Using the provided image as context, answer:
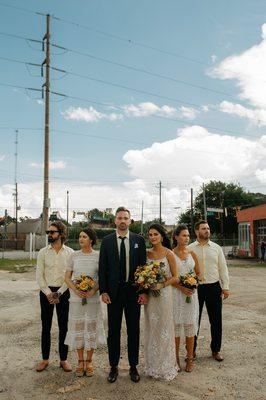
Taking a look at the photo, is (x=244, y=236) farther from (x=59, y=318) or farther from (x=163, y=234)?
(x=59, y=318)

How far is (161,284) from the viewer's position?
526 cm

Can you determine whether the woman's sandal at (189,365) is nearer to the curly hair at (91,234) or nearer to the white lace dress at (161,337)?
the white lace dress at (161,337)

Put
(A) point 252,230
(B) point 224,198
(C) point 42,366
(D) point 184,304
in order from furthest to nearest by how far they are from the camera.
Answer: (B) point 224,198 → (A) point 252,230 → (D) point 184,304 → (C) point 42,366

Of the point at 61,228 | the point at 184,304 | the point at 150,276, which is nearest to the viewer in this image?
the point at 150,276

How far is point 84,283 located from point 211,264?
2024 millimetres

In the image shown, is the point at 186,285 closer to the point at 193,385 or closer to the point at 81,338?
the point at 193,385

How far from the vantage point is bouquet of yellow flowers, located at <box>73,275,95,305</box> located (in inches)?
209

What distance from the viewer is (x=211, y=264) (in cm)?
615

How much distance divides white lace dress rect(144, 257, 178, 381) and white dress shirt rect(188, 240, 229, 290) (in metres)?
0.90

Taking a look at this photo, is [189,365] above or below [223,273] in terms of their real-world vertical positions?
below

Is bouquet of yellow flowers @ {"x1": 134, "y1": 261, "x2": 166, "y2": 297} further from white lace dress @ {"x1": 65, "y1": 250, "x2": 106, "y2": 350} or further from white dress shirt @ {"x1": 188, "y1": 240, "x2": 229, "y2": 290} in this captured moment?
white dress shirt @ {"x1": 188, "y1": 240, "x2": 229, "y2": 290}

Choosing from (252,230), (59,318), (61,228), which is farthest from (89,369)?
(252,230)

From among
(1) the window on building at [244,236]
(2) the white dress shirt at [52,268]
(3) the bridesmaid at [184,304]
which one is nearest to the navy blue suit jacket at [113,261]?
(2) the white dress shirt at [52,268]

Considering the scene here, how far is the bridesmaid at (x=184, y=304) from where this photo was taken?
5.63 metres
